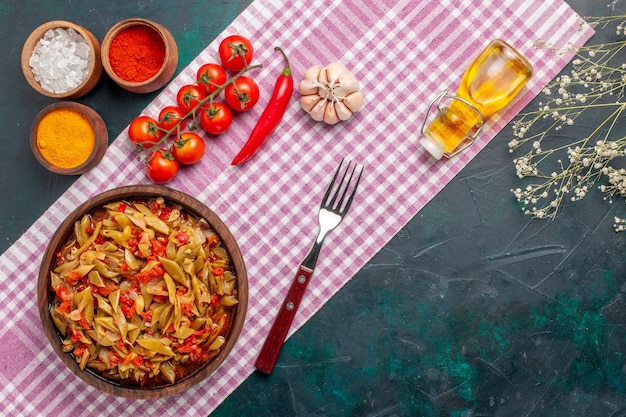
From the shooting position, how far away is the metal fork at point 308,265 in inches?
109

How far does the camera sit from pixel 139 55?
106 inches

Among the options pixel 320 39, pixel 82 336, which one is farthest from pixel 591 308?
pixel 82 336

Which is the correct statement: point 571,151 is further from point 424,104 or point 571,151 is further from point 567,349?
point 567,349

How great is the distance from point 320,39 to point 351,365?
148cm

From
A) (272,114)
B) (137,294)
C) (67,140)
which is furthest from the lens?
(272,114)

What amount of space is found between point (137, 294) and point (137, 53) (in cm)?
102

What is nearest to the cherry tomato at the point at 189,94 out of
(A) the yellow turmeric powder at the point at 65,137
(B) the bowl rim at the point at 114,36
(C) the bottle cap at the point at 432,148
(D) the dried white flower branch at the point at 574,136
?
(B) the bowl rim at the point at 114,36

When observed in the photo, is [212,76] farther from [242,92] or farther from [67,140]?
[67,140]

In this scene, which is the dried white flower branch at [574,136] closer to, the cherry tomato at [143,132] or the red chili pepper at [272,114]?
the red chili pepper at [272,114]

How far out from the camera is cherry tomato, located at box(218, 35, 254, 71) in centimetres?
269

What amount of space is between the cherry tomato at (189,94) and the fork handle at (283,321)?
2.78 ft

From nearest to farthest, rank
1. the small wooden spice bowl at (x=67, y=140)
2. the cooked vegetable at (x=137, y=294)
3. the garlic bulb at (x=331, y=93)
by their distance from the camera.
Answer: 1. the cooked vegetable at (x=137, y=294)
2. the small wooden spice bowl at (x=67, y=140)
3. the garlic bulb at (x=331, y=93)

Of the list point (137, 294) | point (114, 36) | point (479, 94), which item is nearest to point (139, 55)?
point (114, 36)

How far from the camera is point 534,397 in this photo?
2885mm
